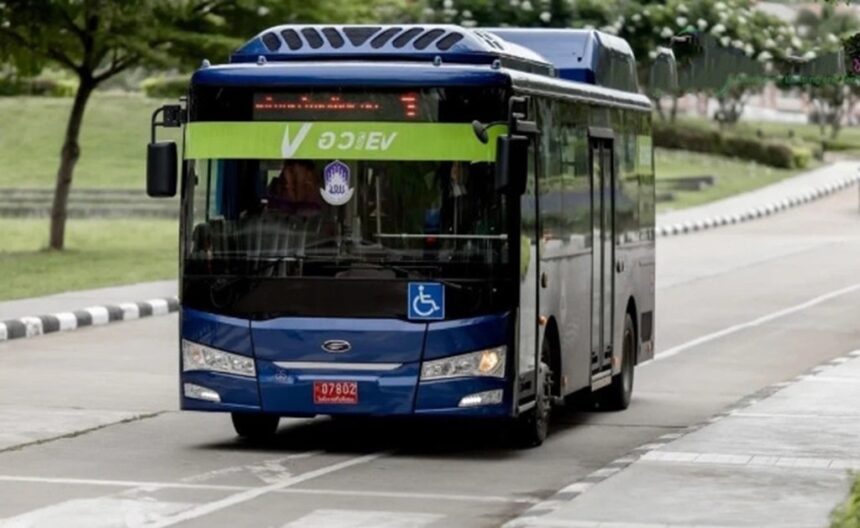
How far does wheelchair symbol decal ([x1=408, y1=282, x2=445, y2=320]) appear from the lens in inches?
560

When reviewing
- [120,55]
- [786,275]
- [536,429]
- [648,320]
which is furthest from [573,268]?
[120,55]

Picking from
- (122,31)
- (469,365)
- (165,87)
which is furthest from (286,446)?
(165,87)

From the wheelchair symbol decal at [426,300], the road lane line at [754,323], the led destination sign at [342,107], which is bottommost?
the road lane line at [754,323]

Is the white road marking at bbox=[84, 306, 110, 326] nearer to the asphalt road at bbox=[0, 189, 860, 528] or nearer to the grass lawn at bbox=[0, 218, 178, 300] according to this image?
the asphalt road at bbox=[0, 189, 860, 528]

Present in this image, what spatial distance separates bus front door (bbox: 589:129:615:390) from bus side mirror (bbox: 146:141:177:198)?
3.39m

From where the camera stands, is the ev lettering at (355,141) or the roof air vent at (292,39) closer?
the ev lettering at (355,141)

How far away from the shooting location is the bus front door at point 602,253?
662 inches

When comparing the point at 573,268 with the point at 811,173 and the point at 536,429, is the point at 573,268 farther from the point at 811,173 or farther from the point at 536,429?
the point at 811,173

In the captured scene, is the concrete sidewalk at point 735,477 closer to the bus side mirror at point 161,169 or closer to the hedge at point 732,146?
the bus side mirror at point 161,169

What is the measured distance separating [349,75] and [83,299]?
1433 cm

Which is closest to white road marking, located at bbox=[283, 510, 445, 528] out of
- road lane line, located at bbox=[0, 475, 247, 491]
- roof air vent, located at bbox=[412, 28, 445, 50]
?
road lane line, located at bbox=[0, 475, 247, 491]

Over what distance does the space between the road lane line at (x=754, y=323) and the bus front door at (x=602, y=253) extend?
5.70 metres

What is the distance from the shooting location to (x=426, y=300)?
46.7ft

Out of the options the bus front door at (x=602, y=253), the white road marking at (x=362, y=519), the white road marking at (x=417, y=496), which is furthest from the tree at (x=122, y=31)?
the white road marking at (x=362, y=519)
